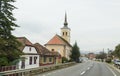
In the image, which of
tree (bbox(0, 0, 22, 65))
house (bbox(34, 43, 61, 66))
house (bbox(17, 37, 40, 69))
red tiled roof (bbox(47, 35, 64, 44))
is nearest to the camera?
tree (bbox(0, 0, 22, 65))

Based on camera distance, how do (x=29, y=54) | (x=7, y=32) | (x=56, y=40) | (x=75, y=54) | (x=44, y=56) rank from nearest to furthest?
(x=7, y=32) < (x=29, y=54) < (x=44, y=56) < (x=75, y=54) < (x=56, y=40)

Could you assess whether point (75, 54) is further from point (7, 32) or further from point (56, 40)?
point (7, 32)

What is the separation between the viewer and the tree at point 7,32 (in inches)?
983

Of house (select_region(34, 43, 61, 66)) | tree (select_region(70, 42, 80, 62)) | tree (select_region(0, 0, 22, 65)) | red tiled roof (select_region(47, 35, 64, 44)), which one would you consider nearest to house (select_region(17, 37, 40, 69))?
house (select_region(34, 43, 61, 66))

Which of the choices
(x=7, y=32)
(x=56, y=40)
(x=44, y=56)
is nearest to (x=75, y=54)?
(x=56, y=40)

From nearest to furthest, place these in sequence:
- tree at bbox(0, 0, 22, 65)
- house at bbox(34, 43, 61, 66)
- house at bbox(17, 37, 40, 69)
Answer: tree at bbox(0, 0, 22, 65), house at bbox(17, 37, 40, 69), house at bbox(34, 43, 61, 66)

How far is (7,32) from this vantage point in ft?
82.5

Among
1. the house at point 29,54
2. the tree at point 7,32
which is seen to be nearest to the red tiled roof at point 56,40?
the house at point 29,54

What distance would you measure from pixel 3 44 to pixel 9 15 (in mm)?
2709

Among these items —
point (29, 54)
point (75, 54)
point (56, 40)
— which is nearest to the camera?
point (29, 54)

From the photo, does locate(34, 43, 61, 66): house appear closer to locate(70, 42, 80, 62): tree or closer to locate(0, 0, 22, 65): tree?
locate(0, 0, 22, 65): tree

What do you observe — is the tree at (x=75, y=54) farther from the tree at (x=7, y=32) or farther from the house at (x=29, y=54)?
the tree at (x=7, y=32)

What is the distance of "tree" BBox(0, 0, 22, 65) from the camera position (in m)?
25.0

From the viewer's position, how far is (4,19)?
978 inches
